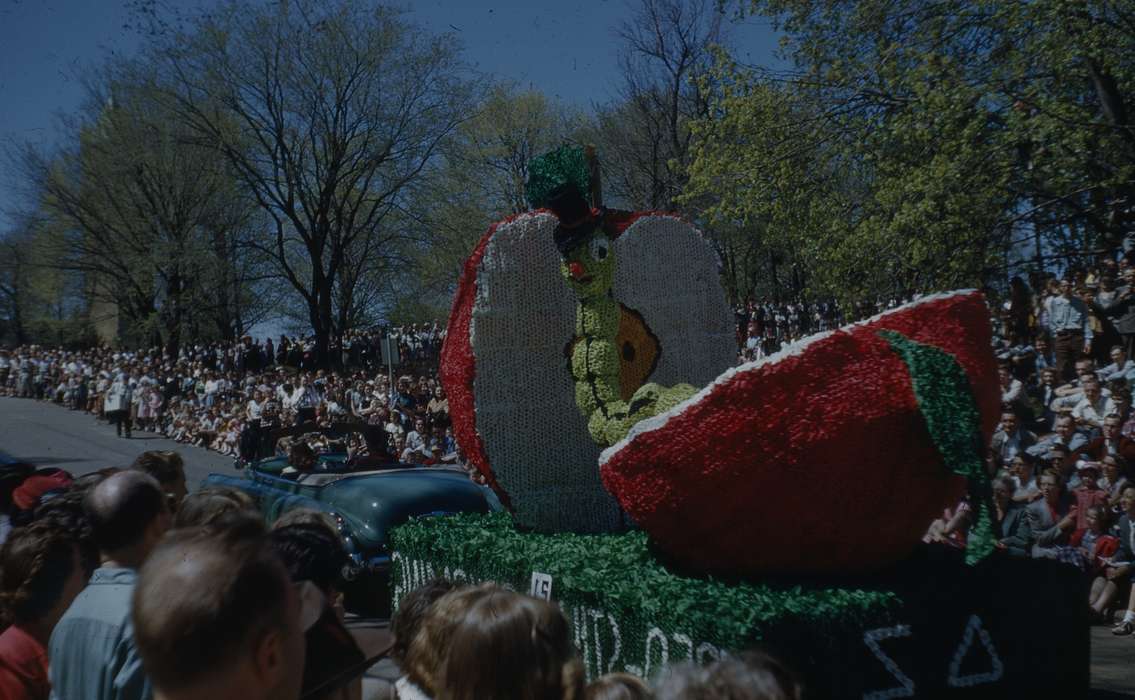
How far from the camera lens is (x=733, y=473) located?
196 inches

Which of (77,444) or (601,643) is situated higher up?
(601,643)

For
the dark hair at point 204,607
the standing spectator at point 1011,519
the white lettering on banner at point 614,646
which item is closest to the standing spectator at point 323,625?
the dark hair at point 204,607

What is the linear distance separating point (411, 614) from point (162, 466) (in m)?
2.03

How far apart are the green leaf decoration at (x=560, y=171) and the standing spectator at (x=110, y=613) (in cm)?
412

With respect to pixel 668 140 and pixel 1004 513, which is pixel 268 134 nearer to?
pixel 668 140

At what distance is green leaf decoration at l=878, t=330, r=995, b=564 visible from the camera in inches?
182

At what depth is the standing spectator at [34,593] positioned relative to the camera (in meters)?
3.16

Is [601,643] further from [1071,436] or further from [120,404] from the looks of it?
[120,404]

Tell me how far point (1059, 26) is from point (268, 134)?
19.7m

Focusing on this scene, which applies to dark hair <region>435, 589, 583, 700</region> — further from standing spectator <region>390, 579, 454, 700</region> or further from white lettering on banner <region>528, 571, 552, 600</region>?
white lettering on banner <region>528, 571, 552, 600</region>

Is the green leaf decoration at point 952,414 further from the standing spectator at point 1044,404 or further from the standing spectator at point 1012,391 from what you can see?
the standing spectator at point 1044,404

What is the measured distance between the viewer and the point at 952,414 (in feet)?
15.3

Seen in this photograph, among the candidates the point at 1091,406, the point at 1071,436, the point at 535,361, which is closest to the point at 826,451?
the point at 535,361

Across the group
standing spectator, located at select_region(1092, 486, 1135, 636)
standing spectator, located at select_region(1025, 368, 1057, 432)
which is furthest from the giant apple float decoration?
standing spectator, located at select_region(1025, 368, 1057, 432)
